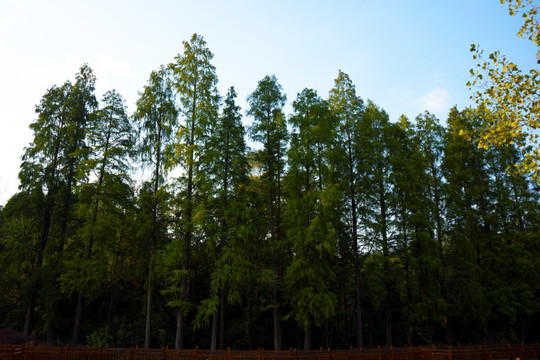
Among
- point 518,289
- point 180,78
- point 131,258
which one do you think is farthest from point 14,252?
point 518,289

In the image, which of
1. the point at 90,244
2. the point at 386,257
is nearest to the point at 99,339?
the point at 90,244

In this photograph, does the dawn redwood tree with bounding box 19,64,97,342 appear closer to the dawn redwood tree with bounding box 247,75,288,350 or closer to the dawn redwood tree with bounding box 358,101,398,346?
the dawn redwood tree with bounding box 247,75,288,350

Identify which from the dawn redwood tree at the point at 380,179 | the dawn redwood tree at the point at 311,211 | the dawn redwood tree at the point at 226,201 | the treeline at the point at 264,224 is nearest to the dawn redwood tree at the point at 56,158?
the treeline at the point at 264,224

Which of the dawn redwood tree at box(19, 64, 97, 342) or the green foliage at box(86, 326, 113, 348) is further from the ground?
the dawn redwood tree at box(19, 64, 97, 342)

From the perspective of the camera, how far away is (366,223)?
21.3 m

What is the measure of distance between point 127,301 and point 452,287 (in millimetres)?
23478

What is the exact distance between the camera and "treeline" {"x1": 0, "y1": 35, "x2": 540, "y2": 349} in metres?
19.4

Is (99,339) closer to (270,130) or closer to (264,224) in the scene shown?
(264,224)

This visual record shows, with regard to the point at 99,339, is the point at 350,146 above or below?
above

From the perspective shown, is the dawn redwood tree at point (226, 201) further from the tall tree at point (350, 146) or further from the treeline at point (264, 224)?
the tall tree at point (350, 146)

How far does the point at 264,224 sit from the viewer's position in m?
22.7

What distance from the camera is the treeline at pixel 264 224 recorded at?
19.4 m

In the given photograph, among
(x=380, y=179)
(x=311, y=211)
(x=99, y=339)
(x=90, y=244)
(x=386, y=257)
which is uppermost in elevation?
(x=380, y=179)

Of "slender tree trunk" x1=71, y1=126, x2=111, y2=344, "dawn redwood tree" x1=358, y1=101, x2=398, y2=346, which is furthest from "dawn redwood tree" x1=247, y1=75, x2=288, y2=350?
"slender tree trunk" x1=71, y1=126, x2=111, y2=344
